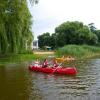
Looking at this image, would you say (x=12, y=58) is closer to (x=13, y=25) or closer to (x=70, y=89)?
(x=13, y=25)

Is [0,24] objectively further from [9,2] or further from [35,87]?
[35,87]

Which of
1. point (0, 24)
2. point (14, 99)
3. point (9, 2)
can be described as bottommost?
point (14, 99)

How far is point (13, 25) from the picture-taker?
51.1m

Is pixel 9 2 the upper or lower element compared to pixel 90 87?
upper

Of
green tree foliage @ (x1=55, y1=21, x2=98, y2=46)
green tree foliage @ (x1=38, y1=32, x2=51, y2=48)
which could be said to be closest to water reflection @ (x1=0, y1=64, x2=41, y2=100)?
green tree foliage @ (x1=55, y1=21, x2=98, y2=46)

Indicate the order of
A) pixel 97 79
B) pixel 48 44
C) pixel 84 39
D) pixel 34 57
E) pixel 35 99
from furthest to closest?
1. pixel 48 44
2. pixel 84 39
3. pixel 34 57
4. pixel 97 79
5. pixel 35 99

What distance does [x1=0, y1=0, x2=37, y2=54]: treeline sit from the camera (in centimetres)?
4788

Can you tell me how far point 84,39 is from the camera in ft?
348

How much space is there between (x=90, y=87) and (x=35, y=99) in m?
6.73

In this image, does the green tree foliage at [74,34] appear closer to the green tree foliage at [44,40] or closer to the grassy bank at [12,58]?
the green tree foliage at [44,40]

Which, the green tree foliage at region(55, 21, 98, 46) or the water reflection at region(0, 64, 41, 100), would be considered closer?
the water reflection at region(0, 64, 41, 100)

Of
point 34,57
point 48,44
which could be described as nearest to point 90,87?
point 34,57

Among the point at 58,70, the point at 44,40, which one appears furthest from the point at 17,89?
the point at 44,40

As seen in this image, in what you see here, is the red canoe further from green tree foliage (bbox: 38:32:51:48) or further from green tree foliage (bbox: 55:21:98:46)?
green tree foliage (bbox: 38:32:51:48)
